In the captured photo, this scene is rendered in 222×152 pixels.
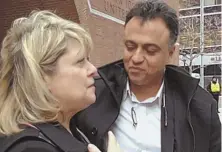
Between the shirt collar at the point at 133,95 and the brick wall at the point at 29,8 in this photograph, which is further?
the brick wall at the point at 29,8

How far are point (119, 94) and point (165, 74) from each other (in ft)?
1.05

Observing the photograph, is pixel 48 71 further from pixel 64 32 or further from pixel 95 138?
pixel 95 138

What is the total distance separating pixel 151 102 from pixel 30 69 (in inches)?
39.7

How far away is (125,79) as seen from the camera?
8.54 ft

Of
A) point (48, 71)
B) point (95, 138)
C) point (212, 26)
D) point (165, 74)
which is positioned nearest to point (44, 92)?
point (48, 71)

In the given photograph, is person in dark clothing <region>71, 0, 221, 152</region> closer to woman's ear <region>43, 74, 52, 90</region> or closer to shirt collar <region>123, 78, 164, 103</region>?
shirt collar <region>123, 78, 164, 103</region>

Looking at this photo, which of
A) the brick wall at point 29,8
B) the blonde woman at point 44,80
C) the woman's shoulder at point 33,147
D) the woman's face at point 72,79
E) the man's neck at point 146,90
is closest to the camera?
the woman's shoulder at point 33,147

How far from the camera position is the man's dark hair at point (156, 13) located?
2.57 metres

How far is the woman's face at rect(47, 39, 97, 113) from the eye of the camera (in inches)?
69.3

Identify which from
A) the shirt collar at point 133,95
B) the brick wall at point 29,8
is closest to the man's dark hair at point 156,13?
the shirt collar at point 133,95

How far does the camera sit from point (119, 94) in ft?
8.36

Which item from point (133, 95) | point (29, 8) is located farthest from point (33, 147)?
point (29, 8)

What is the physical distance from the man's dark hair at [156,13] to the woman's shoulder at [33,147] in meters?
1.21

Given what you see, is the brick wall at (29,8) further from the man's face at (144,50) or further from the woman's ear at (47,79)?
the woman's ear at (47,79)
